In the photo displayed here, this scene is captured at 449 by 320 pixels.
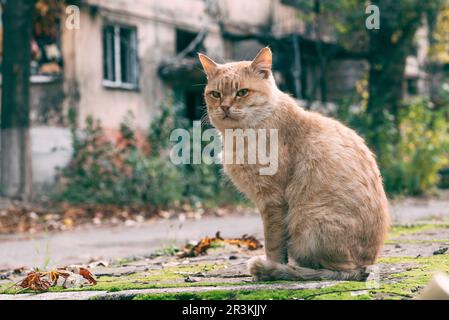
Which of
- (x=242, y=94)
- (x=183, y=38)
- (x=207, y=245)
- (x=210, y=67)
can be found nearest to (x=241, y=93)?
(x=242, y=94)

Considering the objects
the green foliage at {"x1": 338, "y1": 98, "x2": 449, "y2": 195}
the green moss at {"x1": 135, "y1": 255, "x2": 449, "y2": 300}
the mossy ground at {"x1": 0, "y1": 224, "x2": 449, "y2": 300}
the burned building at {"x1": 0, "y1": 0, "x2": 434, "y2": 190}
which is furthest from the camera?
the burned building at {"x1": 0, "y1": 0, "x2": 434, "y2": 190}

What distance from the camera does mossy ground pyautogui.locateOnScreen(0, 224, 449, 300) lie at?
3105mm

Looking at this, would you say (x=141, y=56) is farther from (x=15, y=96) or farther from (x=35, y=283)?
(x=35, y=283)

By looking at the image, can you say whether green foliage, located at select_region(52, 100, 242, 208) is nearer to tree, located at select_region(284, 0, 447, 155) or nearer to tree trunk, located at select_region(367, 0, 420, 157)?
tree, located at select_region(284, 0, 447, 155)

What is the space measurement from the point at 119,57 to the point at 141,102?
132 centimetres

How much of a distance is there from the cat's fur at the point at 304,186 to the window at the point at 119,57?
11.6 meters

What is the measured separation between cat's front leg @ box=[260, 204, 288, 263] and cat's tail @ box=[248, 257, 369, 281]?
0.30 m

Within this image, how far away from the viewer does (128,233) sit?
9.32 meters

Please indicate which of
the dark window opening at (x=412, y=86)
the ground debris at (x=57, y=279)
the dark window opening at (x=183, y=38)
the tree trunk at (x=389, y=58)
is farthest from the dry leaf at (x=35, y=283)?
the dark window opening at (x=412, y=86)

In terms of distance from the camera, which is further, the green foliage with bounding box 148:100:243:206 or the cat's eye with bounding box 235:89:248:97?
the green foliage with bounding box 148:100:243:206

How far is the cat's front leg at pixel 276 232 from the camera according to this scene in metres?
4.02

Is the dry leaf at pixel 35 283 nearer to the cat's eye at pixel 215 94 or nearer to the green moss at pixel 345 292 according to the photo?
the green moss at pixel 345 292

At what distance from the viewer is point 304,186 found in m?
3.88

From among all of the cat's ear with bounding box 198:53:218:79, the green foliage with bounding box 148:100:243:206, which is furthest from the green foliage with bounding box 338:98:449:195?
the cat's ear with bounding box 198:53:218:79
